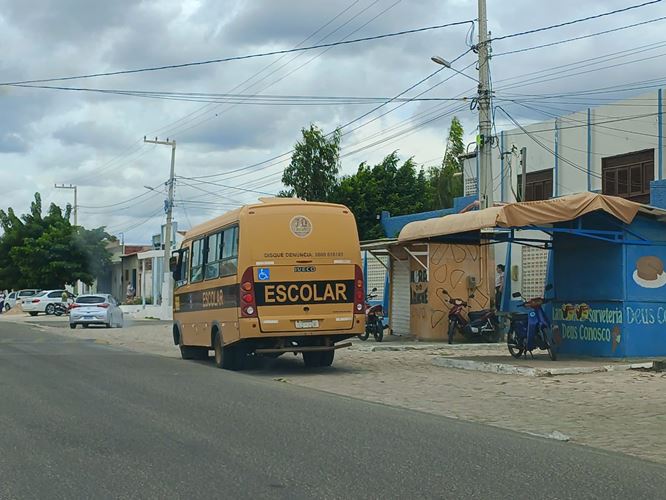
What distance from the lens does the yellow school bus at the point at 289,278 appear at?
15.9 m

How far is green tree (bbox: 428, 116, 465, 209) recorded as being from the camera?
47.8 meters

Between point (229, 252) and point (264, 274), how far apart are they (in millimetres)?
1185

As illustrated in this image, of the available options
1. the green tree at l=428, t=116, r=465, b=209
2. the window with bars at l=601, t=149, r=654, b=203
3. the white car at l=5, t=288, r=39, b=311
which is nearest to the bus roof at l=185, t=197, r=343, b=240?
the window with bars at l=601, t=149, r=654, b=203

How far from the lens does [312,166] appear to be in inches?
1702

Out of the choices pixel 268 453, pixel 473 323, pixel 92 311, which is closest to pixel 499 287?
pixel 473 323

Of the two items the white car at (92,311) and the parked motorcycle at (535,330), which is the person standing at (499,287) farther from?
the white car at (92,311)

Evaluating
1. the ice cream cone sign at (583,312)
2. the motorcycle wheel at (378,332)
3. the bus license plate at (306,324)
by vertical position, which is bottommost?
the motorcycle wheel at (378,332)

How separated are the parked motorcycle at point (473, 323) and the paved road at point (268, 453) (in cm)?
1023

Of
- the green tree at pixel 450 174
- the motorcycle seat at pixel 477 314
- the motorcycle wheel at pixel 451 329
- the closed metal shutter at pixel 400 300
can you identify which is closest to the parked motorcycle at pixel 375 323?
the closed metal shutter at pixel 400 300

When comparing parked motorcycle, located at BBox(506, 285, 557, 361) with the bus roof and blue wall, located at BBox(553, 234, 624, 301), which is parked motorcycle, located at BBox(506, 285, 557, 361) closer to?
blue wall, located at BBox(553, 234, 624, 301)

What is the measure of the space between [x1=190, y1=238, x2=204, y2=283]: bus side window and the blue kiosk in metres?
5.50

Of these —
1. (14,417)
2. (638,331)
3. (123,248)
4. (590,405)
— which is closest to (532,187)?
(638,331)

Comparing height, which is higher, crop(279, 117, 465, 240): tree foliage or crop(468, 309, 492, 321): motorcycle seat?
crop(279, 117, 465, 240): tree foliage

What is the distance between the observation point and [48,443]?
29.4 feet
